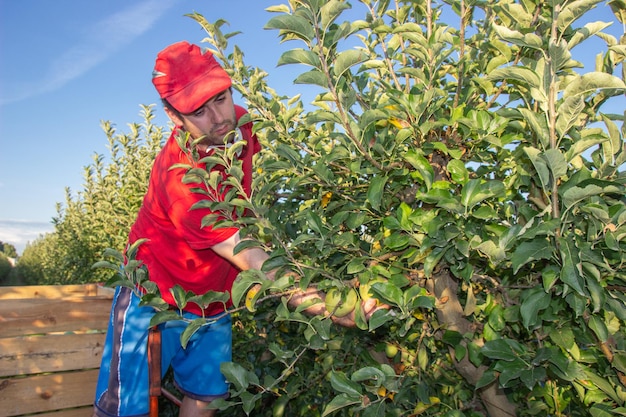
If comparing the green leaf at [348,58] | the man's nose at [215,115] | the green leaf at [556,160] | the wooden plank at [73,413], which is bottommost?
the wooden plank at [73,413]

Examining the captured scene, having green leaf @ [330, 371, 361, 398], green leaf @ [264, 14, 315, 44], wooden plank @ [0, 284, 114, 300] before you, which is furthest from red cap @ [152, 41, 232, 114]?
wooden plank @ [0, 284, 114, 300]

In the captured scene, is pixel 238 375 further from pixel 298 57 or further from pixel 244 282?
pixel 298 57

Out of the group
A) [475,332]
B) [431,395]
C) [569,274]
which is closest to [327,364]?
[431,395]

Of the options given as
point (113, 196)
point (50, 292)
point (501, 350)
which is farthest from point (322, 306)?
point (113, 196)

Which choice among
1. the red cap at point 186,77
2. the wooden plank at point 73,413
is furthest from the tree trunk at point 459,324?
the wooden plank at point 73,413

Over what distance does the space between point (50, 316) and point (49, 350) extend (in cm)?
23

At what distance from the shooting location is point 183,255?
95.8 inches

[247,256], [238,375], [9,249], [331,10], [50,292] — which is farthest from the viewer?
[9,249]

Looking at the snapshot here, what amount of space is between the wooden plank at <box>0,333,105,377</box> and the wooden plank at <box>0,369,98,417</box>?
0.06m

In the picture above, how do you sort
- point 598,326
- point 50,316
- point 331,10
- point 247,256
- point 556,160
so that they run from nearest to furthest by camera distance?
point 556,160, point 331,10, point 598,326, point 247,256, point 50,316

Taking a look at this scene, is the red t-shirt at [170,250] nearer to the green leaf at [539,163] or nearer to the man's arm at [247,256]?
the man's arm at [247,256]

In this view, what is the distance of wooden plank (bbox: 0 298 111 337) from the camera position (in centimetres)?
367

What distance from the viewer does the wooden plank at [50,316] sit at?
367 cm

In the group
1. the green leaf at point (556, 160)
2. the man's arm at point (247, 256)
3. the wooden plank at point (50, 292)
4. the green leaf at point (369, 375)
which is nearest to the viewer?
the green leaf at point (556, 160)
